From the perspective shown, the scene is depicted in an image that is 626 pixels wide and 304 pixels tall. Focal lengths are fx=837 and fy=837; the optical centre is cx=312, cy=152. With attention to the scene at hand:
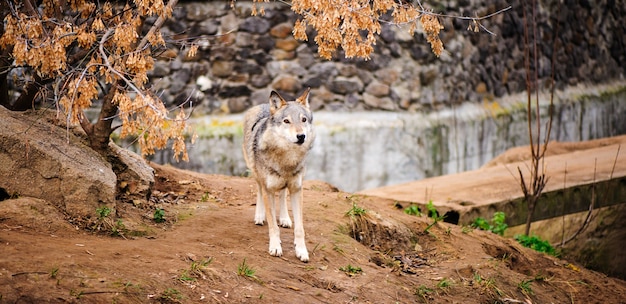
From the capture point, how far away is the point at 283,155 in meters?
7.41

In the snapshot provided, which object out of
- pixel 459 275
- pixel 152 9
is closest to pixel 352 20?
pixel 152 9

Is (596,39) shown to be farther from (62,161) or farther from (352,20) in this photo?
(62,161)

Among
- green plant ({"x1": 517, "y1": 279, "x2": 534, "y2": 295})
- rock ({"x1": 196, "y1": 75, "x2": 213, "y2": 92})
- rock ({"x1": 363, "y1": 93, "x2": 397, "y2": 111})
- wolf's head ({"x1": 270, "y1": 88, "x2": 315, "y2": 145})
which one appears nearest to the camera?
wolf's head ({"x1": 270, "y1": 88, "x2": 315, "y2": 145})

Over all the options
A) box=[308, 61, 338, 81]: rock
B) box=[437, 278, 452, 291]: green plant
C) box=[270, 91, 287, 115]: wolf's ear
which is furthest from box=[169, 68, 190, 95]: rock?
box=[437, 278, 452, 291]: green plant

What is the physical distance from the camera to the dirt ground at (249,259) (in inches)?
238

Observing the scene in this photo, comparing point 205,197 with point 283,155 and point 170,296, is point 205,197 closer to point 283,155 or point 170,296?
point 283,155

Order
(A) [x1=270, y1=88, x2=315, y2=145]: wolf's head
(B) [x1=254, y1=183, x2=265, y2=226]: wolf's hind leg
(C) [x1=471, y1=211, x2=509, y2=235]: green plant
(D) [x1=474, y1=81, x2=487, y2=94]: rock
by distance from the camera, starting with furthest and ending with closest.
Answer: (D) [x1=474, y1=81, x2=487, y2=94]: rock → (C) [x1=471, y1=211, x2=509, y2=235]: green plant → (B) [x1=254, y1=183, x2=265, y2=226]: wolf's hind leg → (A) [x1=270, y1=88, x2=315, y2=145]: wolf's head

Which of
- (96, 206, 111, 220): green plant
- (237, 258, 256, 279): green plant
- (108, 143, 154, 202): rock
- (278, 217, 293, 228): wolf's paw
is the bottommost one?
(237, 258, 256, 279): green plant

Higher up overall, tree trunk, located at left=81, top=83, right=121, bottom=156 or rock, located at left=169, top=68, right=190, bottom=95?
rock, located at left=169, top=68, right=190, bottom=95

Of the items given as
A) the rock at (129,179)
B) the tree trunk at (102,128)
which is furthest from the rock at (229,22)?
the tree trunk at (102,128)

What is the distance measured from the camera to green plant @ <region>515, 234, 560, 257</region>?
1054 cm

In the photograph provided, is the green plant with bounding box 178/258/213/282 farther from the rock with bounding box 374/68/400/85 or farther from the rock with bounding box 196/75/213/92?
the rock with bounding box 374/68/400/85

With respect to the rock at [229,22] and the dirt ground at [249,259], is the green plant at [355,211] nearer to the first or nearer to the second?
the dirt ground at [249,259]

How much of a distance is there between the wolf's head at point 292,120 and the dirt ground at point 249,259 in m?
1.08
